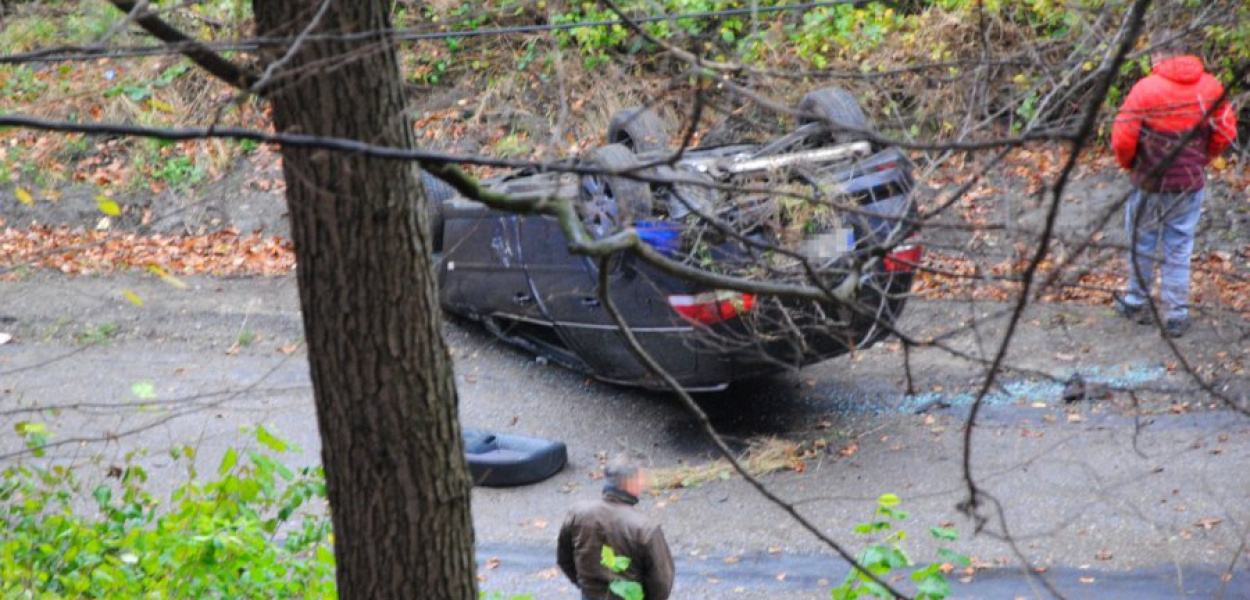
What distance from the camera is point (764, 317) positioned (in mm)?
7496

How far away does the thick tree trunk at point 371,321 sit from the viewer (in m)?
4.05

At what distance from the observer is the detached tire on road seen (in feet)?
28.0

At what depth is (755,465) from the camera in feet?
27.7

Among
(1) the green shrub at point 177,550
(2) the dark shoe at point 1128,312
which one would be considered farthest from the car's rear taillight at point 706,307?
(2) the dark shoe at point 1128,312

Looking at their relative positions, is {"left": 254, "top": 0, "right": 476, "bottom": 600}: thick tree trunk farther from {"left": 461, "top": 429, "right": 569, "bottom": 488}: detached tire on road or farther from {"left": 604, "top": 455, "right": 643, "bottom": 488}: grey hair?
{"left": 461, "top": 429, "right": 569, "bottom": 488}: detached tire on road

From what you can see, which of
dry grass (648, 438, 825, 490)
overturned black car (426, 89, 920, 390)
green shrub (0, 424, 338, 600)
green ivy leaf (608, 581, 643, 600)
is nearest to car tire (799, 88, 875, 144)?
overturned black car (426, 89, 920, 390)

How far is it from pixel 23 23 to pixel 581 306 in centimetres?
475

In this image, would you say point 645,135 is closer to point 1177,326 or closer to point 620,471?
point 620,471

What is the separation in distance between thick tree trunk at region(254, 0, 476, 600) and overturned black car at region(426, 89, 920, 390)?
170 centimetres

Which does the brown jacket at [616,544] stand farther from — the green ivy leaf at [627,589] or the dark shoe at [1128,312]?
the dark shoe at [1128,312]

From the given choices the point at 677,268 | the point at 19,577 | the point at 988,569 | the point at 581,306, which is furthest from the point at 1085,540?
the point at 19,577

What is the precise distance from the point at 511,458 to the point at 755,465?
165 centimetres

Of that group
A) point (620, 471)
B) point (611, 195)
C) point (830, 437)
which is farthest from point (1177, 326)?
point (620, 471)

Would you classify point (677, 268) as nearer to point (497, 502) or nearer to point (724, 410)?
point (497, 502)
